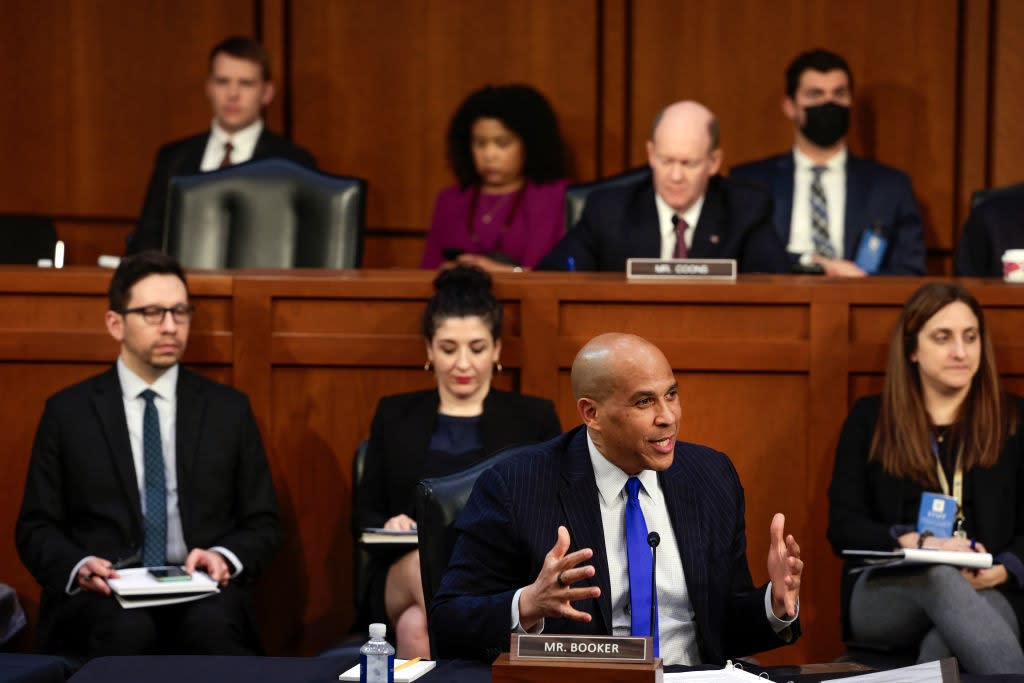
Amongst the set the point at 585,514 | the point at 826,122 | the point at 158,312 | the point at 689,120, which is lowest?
the point at 585,514

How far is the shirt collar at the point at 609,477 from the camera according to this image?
3.10m

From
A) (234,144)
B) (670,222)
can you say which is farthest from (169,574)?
(234,144)

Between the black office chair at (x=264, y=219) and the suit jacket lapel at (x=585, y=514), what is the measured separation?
2.55 m

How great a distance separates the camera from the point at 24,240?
573cm

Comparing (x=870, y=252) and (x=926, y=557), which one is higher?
(x=870, y=252)

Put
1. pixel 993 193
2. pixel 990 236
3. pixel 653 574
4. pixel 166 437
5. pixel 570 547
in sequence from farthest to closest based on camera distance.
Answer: pixel 993 193, pixel 990 236, pixel 166 437, pixel 570 547, pixel 653 574

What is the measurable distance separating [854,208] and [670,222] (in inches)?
54.1

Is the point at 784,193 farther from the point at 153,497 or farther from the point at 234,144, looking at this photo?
the point at 153,497

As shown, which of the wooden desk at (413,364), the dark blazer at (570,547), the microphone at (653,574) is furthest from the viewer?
the wooden desk at (413,364)

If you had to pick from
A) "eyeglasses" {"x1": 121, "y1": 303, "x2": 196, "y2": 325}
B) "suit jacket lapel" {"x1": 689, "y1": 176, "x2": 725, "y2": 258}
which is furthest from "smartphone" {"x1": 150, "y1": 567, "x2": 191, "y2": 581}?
"suit jacket lapel" {"x1": 689, "y1": 176, "x2": 725, "y2": 258}

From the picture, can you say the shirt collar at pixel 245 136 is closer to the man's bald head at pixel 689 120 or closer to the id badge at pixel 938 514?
the man's bald head at pixel 689 120

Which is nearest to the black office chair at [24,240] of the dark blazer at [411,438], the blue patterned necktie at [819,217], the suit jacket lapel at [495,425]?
the dark blazer at [411,438]

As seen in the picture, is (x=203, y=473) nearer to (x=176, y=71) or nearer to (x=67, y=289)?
(x=67, y=289)

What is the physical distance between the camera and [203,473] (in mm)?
4336
